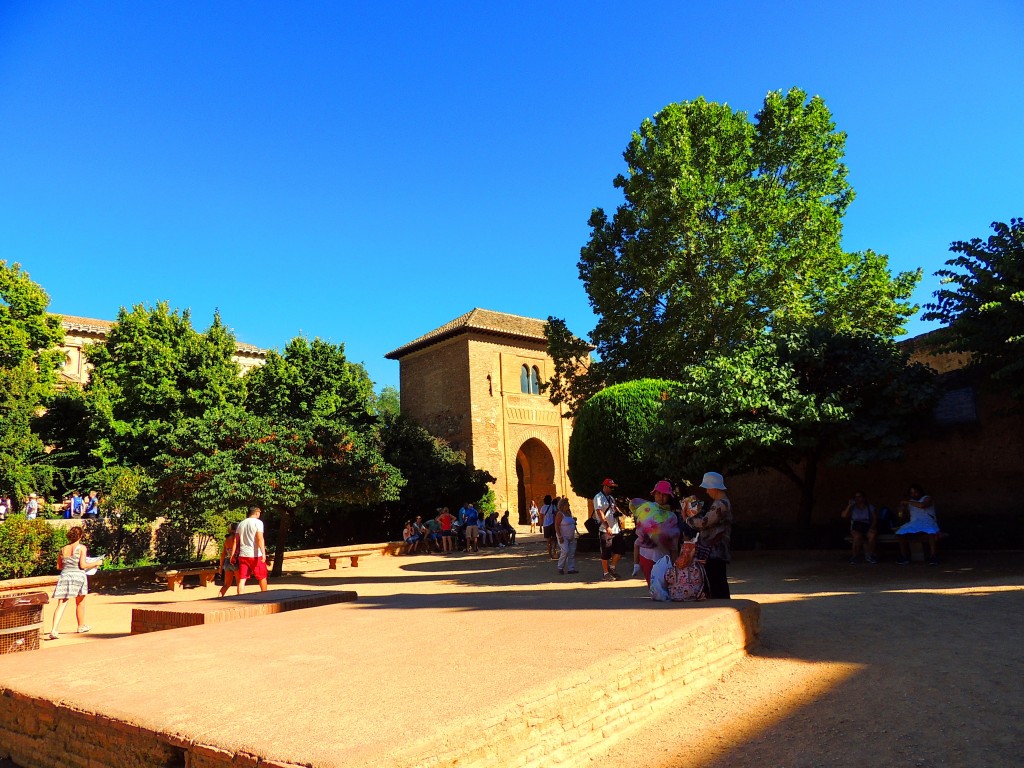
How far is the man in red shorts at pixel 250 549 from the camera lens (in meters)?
10.4

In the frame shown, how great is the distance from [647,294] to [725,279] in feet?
7.84

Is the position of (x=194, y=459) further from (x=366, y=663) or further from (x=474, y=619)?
(x=366, y=663)

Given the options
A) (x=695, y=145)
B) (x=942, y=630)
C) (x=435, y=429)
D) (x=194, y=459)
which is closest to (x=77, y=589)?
(x=194, y=459)

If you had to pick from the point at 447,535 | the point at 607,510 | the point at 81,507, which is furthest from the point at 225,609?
the point at 81,507

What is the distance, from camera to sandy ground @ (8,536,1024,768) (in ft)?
12.6

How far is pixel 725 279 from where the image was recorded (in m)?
18.5

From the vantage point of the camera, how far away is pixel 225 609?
23.5 ft

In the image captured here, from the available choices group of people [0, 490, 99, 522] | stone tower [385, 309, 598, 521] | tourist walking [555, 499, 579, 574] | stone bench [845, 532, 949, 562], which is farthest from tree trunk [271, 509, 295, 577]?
stone tower [385, 309, 598, 521]

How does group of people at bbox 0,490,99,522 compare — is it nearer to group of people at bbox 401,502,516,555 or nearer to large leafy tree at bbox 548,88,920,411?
group of people at bbox 401,502,516,555

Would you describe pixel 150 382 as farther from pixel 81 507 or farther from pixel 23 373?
pixel 81 507

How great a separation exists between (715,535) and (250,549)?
722cm

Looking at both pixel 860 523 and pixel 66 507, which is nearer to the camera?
pixel 860 523

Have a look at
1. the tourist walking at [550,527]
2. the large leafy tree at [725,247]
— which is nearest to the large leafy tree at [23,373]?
the tourist walking at [550,527]

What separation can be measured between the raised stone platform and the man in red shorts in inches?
162
